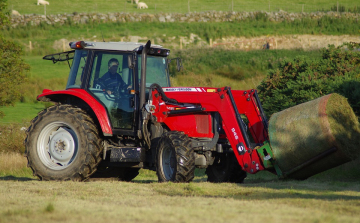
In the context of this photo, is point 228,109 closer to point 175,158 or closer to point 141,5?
point 175,158

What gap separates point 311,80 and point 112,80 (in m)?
7.25

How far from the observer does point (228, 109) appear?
31.5 feet

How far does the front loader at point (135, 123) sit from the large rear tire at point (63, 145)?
18 millimetres

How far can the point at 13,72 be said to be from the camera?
75.2ft

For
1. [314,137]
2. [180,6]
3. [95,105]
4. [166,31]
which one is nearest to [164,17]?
[166,31]

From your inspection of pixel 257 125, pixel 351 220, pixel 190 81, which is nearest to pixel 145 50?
pixel 257 125

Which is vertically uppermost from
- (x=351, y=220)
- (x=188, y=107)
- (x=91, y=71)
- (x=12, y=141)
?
(x=91, y=71)

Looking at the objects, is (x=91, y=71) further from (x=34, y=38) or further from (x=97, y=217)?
(x=34, y=38)

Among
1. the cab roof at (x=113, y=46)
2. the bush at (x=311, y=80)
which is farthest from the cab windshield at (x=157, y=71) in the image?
the bush at (x=311, y=80)

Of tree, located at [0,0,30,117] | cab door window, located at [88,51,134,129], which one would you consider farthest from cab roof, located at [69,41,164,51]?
tree, located at [0,0,30,117]

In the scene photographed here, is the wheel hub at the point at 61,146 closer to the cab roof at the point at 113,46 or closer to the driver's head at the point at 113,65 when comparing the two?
the driver's head at the point at 113,65

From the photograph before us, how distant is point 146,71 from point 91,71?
104 centimetres

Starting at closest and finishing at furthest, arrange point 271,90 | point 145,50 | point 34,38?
point 145,50, point 271,90, point 34,38

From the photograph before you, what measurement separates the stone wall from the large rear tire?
4139 cm
